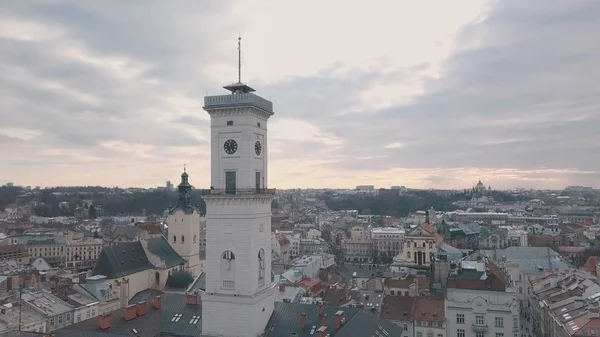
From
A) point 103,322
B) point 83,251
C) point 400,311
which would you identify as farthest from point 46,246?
point 400,311

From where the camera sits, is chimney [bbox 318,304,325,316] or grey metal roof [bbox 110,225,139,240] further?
grey metal roof [bbox 110,225,139,240]

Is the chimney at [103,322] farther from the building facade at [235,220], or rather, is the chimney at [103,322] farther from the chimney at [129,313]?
the building facade at [235,220]

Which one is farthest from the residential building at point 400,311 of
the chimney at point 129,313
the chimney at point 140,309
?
the chimney at point 129,313

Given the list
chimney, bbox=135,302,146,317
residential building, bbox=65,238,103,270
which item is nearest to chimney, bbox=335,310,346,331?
chimney, bbox=135,302,146,317

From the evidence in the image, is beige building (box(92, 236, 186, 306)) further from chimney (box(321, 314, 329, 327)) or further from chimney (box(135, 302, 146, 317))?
chimney (box(321, 314, 329, 327))

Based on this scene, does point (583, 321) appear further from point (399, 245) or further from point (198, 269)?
point (399, 245)

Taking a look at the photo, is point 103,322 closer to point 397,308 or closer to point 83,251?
point 397,308
